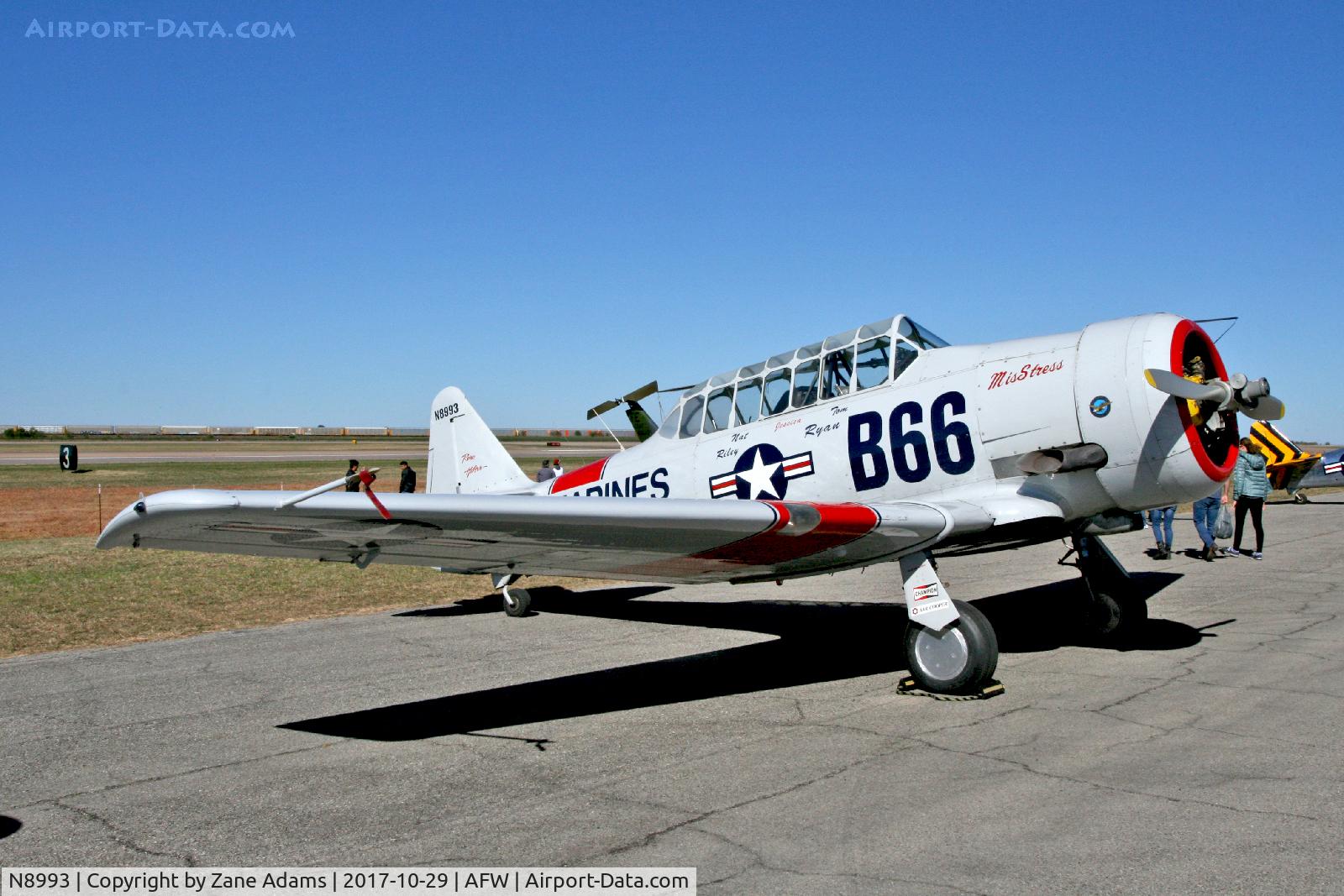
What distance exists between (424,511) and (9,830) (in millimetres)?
2457

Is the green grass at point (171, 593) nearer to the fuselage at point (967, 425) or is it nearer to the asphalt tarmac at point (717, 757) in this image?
the asphalt tarmac at point (717, 757)

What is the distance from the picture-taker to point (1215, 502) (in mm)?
15562

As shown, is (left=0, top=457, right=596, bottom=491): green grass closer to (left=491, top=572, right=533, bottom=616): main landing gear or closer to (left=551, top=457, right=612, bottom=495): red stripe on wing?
(left=491, top=572, right=533, bottom=616): main landing gear

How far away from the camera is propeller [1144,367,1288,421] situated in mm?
7168

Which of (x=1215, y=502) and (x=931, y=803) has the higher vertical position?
(x=1215, y=502)

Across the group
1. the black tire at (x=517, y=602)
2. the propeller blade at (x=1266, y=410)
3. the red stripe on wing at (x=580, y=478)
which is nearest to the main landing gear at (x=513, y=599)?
the black tire at (x=517, y=602)

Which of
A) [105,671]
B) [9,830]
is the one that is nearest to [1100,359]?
[9,830]

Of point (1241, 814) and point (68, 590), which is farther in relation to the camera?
point (68, 590)

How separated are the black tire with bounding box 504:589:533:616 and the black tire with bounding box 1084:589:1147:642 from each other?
6.06 m

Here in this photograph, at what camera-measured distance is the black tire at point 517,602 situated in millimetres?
11766

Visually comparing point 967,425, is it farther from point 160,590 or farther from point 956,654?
point 160,590

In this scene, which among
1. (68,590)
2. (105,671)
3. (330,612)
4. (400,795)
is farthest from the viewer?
(68,590)

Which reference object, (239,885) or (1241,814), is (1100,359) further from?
(239,885)

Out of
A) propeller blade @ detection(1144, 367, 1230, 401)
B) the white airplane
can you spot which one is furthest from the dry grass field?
propeller blade @ detection(1144, 367, 1230, 401)
